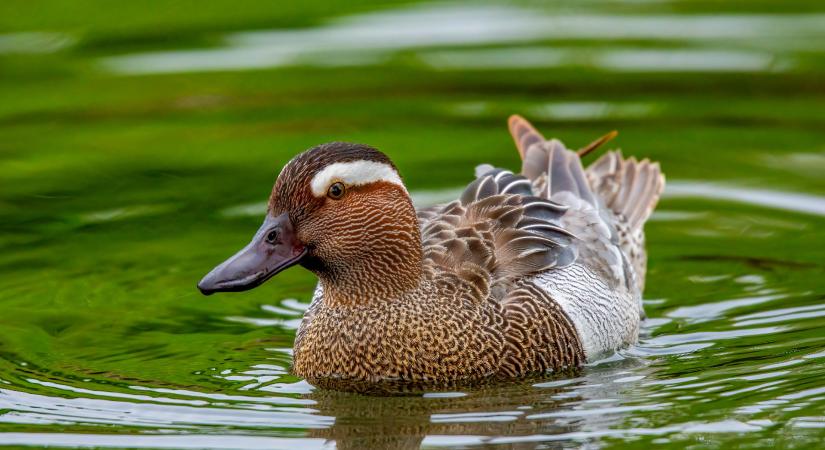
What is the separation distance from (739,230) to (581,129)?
103 inches

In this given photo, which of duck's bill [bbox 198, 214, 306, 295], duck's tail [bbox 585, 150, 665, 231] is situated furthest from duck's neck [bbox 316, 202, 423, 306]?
duck's tail [bbox 585, 150, 665, 231]

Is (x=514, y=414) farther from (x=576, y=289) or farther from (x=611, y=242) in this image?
(x=611, y=242)

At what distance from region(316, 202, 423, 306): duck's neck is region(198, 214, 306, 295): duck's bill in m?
0.40

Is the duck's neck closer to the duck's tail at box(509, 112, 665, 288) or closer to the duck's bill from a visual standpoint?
the duck's bill

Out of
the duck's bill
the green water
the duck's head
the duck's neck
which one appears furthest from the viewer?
the duck's neck

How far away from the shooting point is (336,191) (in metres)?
9.59

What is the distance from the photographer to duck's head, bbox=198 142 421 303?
9.43m

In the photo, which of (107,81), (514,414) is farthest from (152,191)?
(514,414)

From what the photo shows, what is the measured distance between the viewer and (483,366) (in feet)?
32.4

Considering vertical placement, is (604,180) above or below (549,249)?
above

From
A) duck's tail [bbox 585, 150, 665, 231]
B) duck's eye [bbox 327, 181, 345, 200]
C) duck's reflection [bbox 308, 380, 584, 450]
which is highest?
duck's tail [bbox 585, 150, 665, 231]

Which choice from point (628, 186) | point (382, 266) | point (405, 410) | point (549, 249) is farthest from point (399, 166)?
point (405, 410)

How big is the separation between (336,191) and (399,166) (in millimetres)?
4772

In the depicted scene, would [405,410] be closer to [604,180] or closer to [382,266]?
[382,266]
